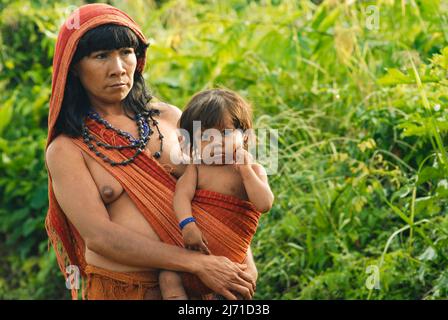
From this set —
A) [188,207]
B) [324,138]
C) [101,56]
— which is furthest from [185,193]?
[324,138]

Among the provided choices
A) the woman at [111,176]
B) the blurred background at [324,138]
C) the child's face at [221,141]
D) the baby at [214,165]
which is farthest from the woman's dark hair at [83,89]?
the blurred background at [324,138]

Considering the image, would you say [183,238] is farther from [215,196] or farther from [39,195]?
[39,195]

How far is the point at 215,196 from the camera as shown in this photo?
3.15 meters

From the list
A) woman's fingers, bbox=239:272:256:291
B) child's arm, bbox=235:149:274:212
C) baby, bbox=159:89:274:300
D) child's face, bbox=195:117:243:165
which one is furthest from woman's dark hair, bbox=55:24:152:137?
woman's fingers, bbox=239:272:256:291

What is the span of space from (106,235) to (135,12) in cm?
475

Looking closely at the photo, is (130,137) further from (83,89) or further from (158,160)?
(83,89)

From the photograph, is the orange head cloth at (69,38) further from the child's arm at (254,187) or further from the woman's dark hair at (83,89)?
the child's arm at (254,187)

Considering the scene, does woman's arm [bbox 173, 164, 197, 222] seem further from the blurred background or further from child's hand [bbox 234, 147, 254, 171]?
the blurred background

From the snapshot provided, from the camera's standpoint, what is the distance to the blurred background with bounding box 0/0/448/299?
4289 millimetres

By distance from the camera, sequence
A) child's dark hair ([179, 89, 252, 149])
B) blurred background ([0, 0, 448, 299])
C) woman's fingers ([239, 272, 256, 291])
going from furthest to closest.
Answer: blurred background ([0, 0, 448, 299]), woman's fingers ([239, 272, 256, 291]), child's dark hair ([179, 89, 252, 149])

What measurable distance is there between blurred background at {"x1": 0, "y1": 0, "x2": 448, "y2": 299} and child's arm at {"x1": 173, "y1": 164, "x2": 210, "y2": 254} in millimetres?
1065

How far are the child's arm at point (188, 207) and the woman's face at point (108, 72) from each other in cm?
37

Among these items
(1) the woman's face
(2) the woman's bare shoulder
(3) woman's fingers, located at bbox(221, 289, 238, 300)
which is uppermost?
(1) the woman's face

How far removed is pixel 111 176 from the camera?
3.23 m
